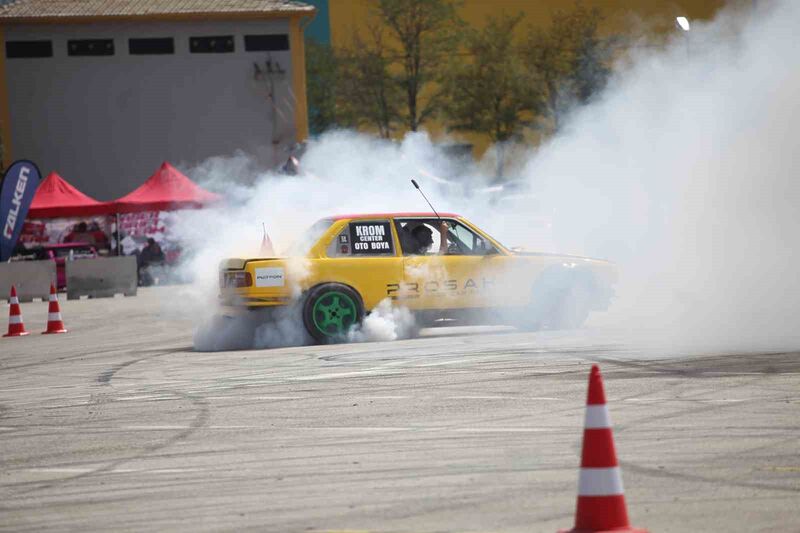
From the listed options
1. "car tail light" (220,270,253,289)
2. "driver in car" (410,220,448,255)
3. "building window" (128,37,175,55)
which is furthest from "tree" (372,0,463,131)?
"car tail light" (220,270,253,289)

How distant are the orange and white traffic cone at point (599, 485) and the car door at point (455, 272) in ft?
30.6

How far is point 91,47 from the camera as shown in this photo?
49.8m

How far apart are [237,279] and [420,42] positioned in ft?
141

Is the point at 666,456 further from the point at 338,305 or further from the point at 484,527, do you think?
the point at 338,305

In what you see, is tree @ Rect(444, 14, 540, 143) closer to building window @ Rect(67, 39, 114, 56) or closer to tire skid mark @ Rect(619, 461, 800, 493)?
building window @ Rect(67, 39, 114, 56)

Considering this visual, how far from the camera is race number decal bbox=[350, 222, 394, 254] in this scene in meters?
14.8

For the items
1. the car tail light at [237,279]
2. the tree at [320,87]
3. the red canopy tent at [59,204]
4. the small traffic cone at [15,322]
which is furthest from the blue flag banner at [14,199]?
the tree at [320,87]

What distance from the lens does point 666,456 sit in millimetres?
7164

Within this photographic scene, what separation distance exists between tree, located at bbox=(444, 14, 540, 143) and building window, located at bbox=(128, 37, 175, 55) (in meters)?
11.2

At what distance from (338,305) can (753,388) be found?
6.12m

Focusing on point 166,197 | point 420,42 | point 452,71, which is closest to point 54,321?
point 166,197

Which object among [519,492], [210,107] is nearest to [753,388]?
[519,492]

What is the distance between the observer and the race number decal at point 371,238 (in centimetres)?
1483

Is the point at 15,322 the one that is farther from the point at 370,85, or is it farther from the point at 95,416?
the point at 370,85
